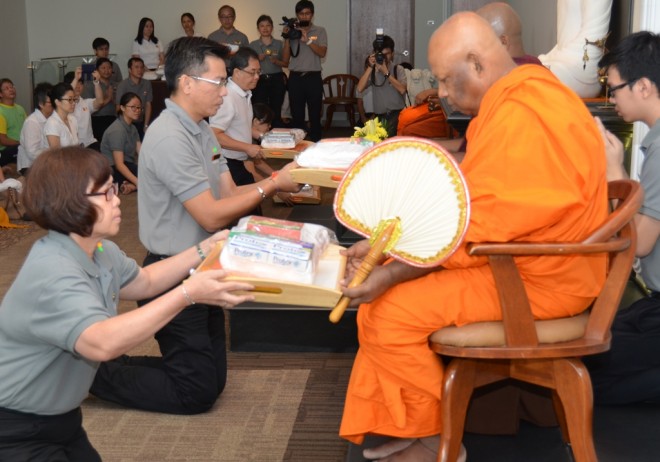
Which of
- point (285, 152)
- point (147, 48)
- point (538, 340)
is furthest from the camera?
point (147, 48)

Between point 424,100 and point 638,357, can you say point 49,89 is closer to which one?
point 424,100

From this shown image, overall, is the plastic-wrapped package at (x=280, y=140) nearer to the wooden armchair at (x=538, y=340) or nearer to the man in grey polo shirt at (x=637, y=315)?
the man in grey polo shirt at (x=637, y=315)

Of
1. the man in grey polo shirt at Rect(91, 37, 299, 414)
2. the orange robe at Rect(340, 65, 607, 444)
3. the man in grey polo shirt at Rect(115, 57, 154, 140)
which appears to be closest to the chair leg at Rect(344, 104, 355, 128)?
the man in grey polo shirt at Rect(115, 57, 154, 140)

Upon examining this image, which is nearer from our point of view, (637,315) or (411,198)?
(411,198)

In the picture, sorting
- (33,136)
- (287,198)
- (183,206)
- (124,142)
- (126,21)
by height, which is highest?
(126,21)

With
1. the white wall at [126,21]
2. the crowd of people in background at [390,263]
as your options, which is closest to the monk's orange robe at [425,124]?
the crowd of people in background at [390,263]

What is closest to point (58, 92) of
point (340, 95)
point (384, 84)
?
point (384, 84)

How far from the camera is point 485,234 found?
6.68 ft

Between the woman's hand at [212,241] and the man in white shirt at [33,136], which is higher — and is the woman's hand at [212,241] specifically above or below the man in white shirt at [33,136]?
above

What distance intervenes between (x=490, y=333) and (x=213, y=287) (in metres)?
0.67

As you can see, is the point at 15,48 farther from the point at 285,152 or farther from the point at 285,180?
the point at 285,180

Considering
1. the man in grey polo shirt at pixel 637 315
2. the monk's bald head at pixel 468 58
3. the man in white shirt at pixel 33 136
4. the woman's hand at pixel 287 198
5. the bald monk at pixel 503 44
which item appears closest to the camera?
the monk's bald head at pixel 468 58

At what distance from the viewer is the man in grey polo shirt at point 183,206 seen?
3.11 metres

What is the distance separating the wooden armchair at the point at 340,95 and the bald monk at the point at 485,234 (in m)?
9.94
